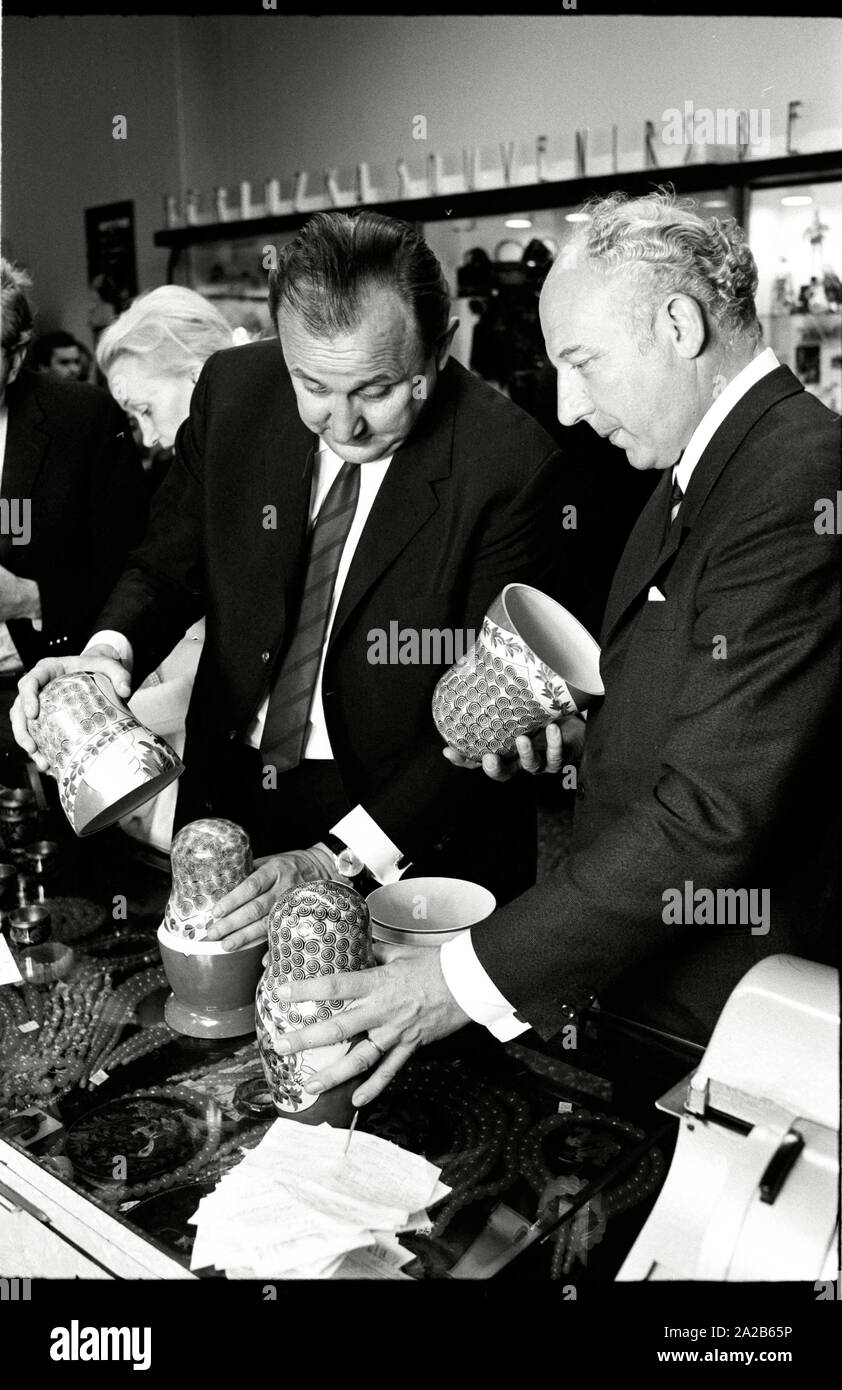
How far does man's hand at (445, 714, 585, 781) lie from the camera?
173 centimetres

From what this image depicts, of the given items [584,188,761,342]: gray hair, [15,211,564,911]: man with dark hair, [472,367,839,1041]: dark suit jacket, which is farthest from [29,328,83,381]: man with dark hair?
[472,367,839,1041]: dark suit jacket

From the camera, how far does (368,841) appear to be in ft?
6.42

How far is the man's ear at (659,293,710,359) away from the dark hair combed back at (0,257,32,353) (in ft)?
6.29

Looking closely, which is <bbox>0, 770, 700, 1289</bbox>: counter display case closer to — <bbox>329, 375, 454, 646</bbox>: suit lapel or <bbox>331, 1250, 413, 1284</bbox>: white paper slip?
<bbox>331, 1250, 413, 1284</bbox>: white paper slip

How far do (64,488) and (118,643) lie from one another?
1233 millimetres

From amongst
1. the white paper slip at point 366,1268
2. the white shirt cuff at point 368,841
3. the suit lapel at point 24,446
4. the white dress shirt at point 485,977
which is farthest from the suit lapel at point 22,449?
the white paper slip at point 366,1268

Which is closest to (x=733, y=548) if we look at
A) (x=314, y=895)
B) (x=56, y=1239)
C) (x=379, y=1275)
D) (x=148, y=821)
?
(x=314, y=895)

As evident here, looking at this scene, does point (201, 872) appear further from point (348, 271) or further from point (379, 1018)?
point (348, 271)

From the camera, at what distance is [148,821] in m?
2.56

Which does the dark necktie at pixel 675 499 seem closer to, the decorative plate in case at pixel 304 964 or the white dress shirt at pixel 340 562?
the white dress shirt at pixel 340 562

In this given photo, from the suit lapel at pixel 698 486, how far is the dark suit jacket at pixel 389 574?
37 cm

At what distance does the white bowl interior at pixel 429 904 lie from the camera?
1569 millimetres

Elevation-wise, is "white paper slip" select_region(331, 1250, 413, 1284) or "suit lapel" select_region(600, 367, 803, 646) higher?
"suit lapel" select_region(600, 367, 803, 646)
